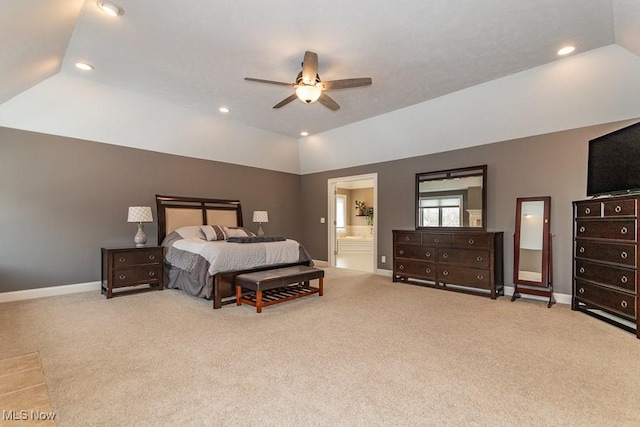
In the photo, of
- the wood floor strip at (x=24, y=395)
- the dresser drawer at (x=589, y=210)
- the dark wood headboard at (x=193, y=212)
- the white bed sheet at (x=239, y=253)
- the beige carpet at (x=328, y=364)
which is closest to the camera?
the wood floor strip at (x=24, y=395)

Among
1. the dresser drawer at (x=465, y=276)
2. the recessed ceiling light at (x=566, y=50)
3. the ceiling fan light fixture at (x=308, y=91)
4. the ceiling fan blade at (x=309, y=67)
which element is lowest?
the dresser drawer at (x=465, y=276)

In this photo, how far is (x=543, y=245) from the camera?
13.8 ft

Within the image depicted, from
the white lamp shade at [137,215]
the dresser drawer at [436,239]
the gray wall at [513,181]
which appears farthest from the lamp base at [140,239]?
the dresser drawer at [436,239]

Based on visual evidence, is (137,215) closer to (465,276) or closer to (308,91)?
(308,91)

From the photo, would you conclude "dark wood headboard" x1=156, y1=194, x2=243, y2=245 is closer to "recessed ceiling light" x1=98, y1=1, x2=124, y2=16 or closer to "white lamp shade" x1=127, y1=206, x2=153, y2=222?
"white lamp shade" x1=127, y1=206, x2=153, y2=222

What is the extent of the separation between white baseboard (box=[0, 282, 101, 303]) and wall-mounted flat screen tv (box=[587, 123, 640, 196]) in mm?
7015

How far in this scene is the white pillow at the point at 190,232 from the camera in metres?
5.01

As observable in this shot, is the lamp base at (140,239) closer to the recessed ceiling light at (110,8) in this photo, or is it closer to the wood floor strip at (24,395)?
the recessed ceiling light at (110,8)

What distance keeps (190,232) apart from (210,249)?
1.27m

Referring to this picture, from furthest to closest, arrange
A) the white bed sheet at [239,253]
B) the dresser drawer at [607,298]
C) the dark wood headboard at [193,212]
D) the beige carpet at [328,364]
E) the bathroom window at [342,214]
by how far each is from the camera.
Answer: the bathroom window at [342,214]
the dark wood headboard at [193,212]
the white bed sheet at [239,253]
the dresser drawer at [607,298]
the beige carpet at [328,364]

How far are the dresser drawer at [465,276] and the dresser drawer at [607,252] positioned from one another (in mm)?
1127

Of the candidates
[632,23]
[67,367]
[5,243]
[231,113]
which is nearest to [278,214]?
[231,113]

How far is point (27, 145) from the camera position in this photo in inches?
165
